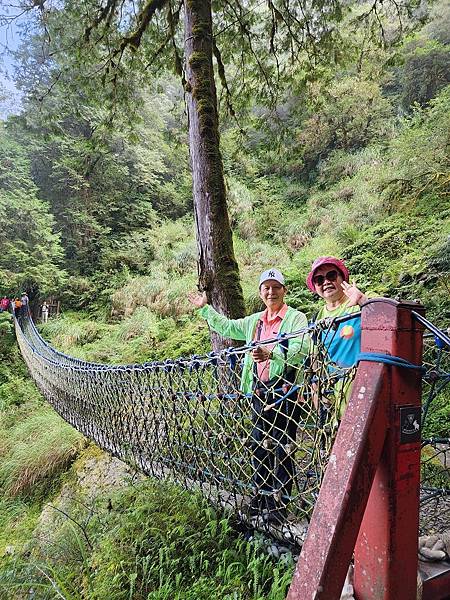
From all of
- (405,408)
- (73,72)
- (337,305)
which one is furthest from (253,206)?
(405,408)

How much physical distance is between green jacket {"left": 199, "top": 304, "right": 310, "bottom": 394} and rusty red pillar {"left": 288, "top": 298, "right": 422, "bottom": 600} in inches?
18.4

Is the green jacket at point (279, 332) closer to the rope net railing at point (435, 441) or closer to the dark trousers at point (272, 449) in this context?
the dark trousers at point (272, 449)

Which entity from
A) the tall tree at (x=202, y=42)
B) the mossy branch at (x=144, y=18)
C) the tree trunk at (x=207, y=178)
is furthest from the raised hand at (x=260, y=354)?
the mossy branch at (x=144, y=18)

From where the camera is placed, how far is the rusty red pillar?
0.69m

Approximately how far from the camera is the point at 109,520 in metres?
1.79

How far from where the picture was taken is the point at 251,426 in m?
2.08

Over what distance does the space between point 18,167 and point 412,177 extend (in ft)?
27.2

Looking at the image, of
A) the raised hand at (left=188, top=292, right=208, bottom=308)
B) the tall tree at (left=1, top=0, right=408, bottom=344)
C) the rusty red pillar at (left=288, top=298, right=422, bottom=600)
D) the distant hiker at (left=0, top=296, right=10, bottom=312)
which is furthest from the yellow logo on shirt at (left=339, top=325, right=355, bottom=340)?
the distant hiker at (left=0, top=296, right=10, bottom=312)

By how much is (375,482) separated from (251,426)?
1368 millimetres

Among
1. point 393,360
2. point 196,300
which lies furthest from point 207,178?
point 393,360

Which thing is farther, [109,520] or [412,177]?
[412,177]

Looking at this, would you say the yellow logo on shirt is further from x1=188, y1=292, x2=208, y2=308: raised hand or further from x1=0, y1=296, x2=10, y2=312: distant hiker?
x1=0, y1=296, x2=10, y2=312: distant hiker

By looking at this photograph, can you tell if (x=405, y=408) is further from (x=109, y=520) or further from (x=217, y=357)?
(x=109, y=520)

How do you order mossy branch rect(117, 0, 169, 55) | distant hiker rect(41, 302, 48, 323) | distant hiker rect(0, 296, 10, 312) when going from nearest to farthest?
mossy branch rect(117, 0, 169, 55) < distant hiker rect(0, 296, 10, 312) < distant hiker rect(41, 302, 48, 323)
